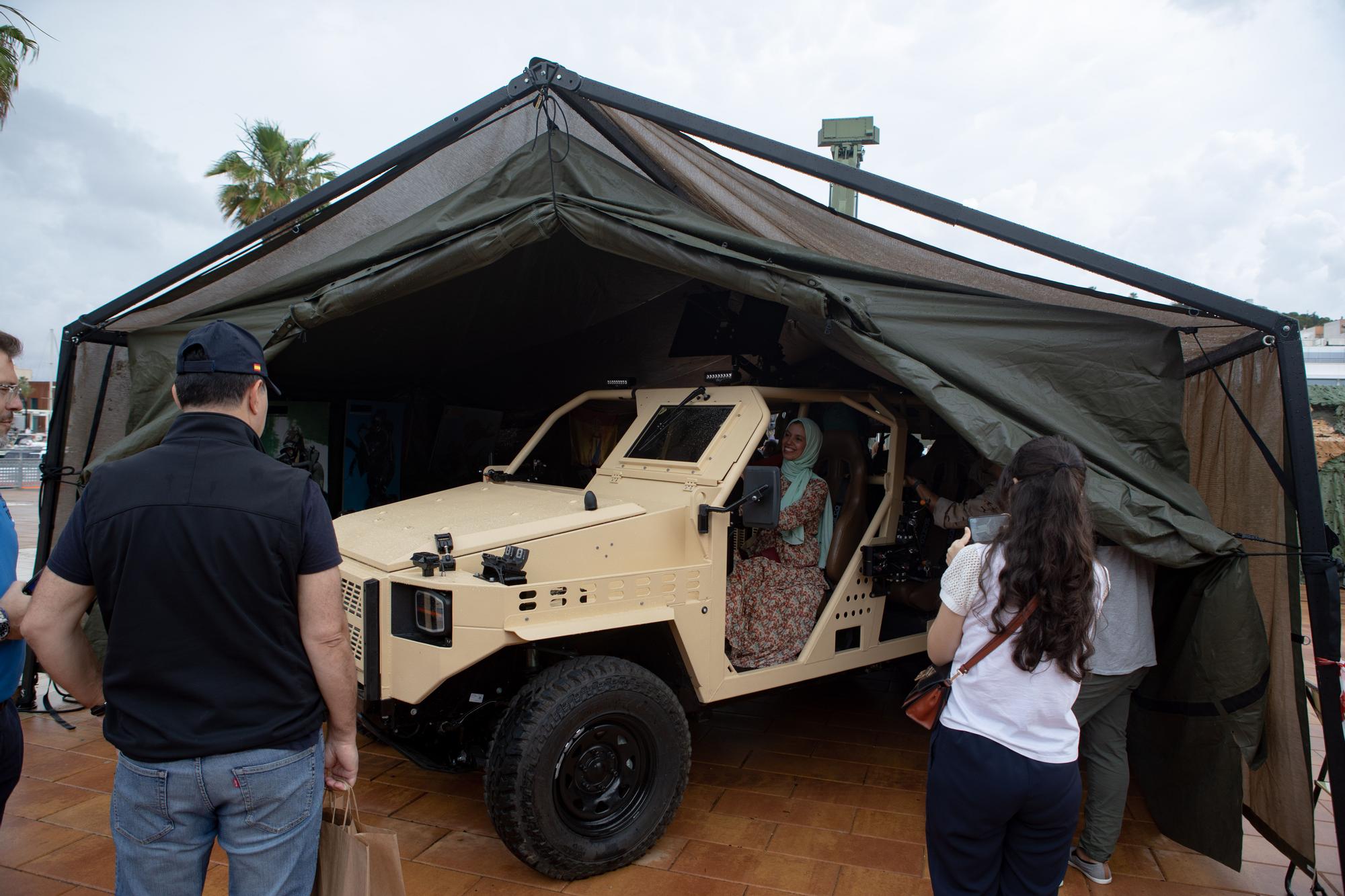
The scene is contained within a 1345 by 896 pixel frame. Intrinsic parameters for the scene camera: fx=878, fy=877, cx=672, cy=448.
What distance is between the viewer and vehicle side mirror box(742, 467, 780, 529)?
136 inches

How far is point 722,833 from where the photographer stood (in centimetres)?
375

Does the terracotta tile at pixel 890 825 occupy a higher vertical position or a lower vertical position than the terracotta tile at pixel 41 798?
lower

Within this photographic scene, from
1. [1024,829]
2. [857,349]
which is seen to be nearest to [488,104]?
[857,349]

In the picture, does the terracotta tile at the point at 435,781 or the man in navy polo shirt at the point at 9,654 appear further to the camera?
the terracotta tile at the point at 435,781

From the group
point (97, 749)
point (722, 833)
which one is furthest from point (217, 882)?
point (722, 833)

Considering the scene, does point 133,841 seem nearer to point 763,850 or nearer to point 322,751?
point 322,751

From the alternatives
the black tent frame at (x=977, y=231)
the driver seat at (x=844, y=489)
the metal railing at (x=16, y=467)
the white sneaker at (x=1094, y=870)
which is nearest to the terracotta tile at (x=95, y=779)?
the black tent frame at (x=977, y=231)

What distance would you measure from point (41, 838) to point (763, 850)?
2950mm

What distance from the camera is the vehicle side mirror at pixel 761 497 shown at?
11.3ft

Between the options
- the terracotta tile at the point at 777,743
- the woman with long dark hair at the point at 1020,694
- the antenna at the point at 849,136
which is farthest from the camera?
the antenna at the point at 849,136

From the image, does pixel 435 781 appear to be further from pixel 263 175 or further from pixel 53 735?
pixel 263 175

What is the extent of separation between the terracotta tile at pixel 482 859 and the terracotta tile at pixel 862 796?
1.37m

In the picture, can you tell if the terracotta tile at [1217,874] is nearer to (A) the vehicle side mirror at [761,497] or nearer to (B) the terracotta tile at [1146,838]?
(B) the terracotta tile at [1146,838]

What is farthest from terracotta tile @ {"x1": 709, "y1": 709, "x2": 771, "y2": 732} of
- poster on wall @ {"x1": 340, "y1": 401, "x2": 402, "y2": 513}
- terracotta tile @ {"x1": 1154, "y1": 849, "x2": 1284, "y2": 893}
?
poster on wall @ {"x1": 340, "y1": 401, "x2": 402, "y2": 513}
